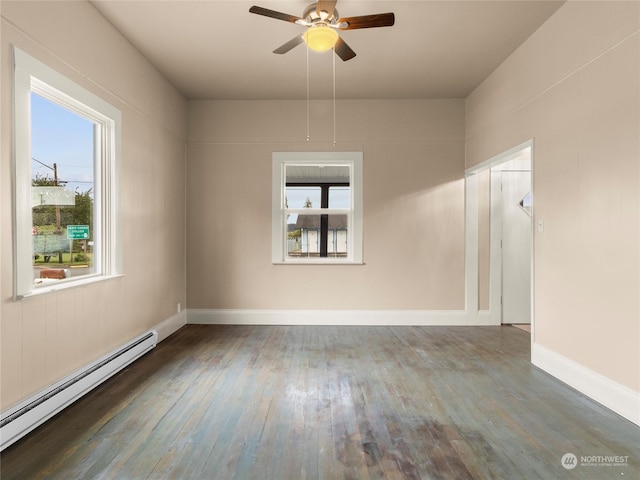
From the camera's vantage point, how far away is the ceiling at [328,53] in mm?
3000

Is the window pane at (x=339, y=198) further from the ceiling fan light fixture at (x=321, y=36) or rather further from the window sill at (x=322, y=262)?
the ceiling fan light fixture at (x=321, y=36)

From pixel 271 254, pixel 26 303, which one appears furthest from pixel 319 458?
pixel 271 254

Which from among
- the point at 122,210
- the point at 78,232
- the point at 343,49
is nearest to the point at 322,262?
the point at 122,210

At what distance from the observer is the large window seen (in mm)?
2244

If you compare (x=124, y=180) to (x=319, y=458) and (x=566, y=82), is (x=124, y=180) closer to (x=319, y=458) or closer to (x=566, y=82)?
(x=319, y=458)

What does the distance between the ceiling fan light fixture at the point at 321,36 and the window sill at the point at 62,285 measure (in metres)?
2.48

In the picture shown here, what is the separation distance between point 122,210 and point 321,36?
7.79 feet

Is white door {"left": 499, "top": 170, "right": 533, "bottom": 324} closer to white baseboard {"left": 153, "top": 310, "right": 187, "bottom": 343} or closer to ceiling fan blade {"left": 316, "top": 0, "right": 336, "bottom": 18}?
ceiling fan blade {"left": 316, "top": 0, "right": 336, "bottom": 18}

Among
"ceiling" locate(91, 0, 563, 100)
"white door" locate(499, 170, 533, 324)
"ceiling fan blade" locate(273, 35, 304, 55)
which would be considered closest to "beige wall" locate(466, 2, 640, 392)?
"ceiling" locate(91, 0, 563, 100)

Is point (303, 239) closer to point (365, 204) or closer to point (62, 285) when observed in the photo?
point (365, 204)

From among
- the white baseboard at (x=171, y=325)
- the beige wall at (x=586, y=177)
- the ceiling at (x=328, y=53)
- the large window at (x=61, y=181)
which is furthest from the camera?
the white baseboard at (x=171, y=325)

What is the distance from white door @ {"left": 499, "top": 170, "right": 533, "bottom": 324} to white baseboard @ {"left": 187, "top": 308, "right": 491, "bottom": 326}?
42cm

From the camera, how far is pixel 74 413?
98.4 inches

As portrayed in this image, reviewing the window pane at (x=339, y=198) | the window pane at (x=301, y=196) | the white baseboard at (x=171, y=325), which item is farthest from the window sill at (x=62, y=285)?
the window pane at (x=339, y=198)
